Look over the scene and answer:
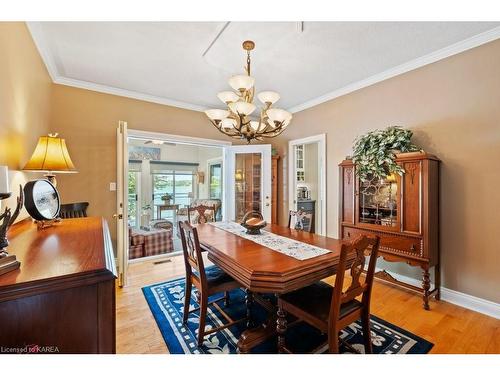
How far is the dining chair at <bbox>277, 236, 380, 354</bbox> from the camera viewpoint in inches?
53.4

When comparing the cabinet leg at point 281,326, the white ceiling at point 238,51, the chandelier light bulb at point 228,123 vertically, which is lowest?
the cabinet leg at point 281,326

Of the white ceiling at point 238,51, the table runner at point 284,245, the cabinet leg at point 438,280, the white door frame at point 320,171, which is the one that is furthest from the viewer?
the white door frame at point 320,171

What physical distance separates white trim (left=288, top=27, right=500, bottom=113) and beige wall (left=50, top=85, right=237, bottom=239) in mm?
2824

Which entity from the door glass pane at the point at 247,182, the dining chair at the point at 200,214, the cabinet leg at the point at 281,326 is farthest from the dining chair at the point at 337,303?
the door glass pane at the point at 247,182

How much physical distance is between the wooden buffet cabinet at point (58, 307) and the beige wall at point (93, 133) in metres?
2.64

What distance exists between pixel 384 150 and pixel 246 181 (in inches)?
94.8

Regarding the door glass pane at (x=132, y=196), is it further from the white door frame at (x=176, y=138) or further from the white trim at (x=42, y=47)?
the white trim at (x=42, y=47)

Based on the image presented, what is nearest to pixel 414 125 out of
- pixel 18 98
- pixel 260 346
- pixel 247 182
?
pixel 247 182

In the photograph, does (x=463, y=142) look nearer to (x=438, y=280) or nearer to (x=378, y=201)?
(x=378, y=201)

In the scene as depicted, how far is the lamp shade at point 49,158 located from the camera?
1.76 m

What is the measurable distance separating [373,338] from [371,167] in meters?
1.65

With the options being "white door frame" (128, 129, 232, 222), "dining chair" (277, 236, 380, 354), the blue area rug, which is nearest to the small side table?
"white door frame" (128, 129, 232, 222)
